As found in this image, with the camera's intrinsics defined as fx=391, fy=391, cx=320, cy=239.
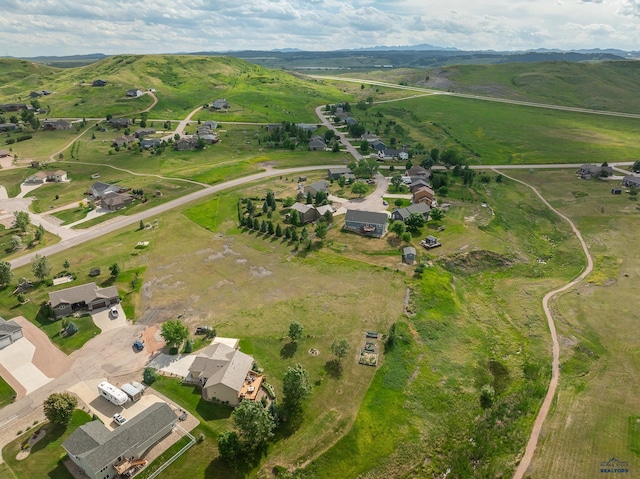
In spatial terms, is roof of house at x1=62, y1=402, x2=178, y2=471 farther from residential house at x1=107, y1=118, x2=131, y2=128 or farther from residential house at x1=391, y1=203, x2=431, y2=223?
residential house at x1=107, y1=118, x2=131, y2=128

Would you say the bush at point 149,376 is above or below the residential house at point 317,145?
below

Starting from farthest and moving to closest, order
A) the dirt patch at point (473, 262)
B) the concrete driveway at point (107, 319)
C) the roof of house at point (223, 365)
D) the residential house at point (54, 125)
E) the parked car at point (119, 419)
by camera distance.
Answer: the residential house at point (54, 125), the dirt patch at point (473, 262), the concrete driveway at point (107, 319), the roof of house at point (223, 365), the parked car at point (119, 419)

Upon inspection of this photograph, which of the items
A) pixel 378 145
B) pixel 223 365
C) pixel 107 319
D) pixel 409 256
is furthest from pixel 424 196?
pixel 107 319

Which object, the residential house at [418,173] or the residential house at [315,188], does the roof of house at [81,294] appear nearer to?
the residential house at [315,188]

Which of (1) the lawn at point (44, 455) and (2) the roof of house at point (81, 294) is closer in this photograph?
(1) the lawn at point (44, 455)

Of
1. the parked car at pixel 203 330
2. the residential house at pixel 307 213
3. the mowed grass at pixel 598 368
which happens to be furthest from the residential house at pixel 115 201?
the mowed grass at pixel 598 368

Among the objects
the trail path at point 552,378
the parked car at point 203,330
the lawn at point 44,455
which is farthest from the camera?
the parked car at point 203,330
